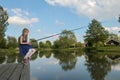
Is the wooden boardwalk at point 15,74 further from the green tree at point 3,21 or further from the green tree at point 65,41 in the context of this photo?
the green tree at point 65,41

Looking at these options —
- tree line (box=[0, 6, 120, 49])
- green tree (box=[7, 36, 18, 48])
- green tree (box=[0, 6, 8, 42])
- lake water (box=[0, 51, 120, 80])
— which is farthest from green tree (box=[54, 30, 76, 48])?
lake water (box=[0, 51, 120, 80])

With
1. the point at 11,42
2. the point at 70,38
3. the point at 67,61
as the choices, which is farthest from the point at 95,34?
the point at 67,61

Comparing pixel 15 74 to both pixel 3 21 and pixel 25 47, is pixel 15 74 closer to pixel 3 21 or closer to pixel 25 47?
pixel 25 47

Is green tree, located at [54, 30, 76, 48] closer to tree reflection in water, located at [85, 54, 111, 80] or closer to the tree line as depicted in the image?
the tree line

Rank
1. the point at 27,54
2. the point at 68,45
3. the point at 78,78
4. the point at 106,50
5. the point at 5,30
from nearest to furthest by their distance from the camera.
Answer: the point at 27,54 → the point at 78,78 → the point at 5,30 → the point at 106,50 → the point at 68,45

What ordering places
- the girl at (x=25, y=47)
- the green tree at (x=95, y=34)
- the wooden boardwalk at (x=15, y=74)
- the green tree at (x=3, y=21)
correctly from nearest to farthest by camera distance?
the wooden boardwalk at (x=15, y=74), the girl at (x=25, y=47), the green tree at (x=3, y=21), the green tree at (x=95, y=34)

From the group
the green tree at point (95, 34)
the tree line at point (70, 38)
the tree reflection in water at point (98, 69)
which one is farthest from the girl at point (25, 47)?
the green tree at point (95, 34)

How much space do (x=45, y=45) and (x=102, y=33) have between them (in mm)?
55048

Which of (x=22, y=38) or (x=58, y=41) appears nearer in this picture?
(x=22, y=38)

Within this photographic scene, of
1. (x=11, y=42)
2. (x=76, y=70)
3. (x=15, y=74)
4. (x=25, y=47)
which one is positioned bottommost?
(x=76, y=70)

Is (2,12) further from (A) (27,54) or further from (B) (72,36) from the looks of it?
(B) (72,36)

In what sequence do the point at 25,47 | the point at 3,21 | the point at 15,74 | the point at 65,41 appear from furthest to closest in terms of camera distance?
the point at 65,41, the point at 3,21, the point at 25,47, the point at 15,74

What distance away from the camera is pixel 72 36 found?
→ 136750 millimetres

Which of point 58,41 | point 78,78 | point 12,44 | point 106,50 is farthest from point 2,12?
point 58,41
